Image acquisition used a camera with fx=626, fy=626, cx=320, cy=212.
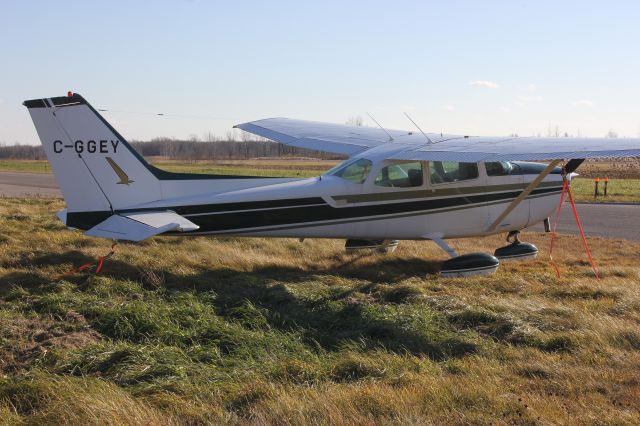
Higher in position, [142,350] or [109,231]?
[109,231]

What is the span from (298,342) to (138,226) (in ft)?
10.0

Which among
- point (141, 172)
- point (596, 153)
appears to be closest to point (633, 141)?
point (596, 153)

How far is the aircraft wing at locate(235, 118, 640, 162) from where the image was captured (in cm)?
877

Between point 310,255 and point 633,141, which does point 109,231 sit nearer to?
point 310,255

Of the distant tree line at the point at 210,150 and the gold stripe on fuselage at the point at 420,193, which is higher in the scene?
the distant tree line at the point at 210,150

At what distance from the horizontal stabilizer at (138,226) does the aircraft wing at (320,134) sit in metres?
3.83

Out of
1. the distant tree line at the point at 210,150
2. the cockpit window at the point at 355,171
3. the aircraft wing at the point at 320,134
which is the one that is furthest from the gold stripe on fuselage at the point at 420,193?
the distant tree line at the point at 210,150

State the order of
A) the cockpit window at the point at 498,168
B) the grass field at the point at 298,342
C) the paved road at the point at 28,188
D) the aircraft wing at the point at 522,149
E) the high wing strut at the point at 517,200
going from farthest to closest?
the paved road at the point at 28,188 < the cockpit window at the point at 498,168 < the high wing strut at the point at 517,200 < the aircraft wing at the point at 522,149 < the grass field at the point at 298,342

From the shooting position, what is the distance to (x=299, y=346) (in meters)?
5.53

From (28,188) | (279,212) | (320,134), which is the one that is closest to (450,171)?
(279,212)

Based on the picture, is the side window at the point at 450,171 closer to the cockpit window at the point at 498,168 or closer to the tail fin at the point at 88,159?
the cockpit window at the point at 498,168

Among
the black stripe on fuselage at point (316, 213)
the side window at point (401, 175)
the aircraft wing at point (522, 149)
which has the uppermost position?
the aircraft wing at point (522, 149)

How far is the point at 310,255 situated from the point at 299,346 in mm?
4875

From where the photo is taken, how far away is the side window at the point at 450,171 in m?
9.91
